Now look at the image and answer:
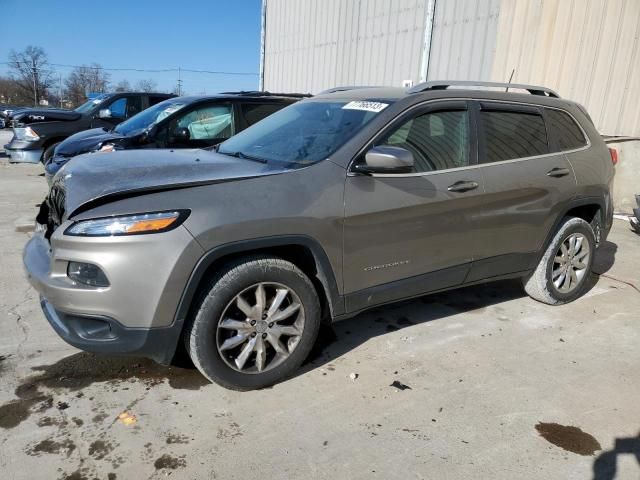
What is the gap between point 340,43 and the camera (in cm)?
1274

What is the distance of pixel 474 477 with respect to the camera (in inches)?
93.7

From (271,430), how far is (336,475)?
A: 460 mm

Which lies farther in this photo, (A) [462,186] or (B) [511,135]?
(B) [511,135]

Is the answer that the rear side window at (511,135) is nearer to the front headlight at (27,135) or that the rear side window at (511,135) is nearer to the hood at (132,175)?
the hood at (132,175)

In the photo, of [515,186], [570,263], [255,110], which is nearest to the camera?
[515,186]

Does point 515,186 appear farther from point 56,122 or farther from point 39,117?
point 39,117

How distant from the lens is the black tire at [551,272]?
14.1 feet

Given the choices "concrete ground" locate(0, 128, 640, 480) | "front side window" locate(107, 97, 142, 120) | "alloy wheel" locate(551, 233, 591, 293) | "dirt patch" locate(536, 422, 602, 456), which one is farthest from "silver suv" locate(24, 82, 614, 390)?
"front side window" locate(107, 97, 142, 120)

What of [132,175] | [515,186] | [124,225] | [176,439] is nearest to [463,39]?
[515,186]

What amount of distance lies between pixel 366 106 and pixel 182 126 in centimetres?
372

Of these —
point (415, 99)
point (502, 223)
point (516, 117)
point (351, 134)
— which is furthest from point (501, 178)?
point (351, 134)

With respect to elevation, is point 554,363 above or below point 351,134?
below

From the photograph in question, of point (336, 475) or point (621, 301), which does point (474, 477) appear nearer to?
point (336, 475)

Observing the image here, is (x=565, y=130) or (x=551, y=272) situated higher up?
(x=565, y=130)
